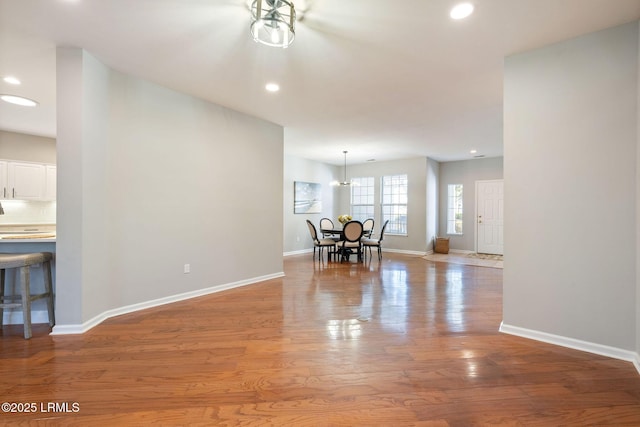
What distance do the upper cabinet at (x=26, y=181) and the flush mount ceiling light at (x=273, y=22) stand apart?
621 cm

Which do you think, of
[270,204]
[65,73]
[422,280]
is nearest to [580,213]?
[422,280]

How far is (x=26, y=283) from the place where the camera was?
2.60 meters

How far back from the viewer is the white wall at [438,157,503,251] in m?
7.94

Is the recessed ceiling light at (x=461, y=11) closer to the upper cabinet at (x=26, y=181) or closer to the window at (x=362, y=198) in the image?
the window at (x=362, y=198)

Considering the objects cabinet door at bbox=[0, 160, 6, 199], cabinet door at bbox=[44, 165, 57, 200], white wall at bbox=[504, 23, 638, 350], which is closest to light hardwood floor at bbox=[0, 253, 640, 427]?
white wall at bbox=[504, 23, 638, 350]

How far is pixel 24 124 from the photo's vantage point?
504 cm

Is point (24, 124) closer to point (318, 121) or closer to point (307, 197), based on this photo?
point (318, 121)

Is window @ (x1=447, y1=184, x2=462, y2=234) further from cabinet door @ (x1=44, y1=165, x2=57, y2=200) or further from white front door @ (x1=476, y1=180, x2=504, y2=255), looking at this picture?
cabinet door @ (x1=44, y1=165, x2=57, y2=200)

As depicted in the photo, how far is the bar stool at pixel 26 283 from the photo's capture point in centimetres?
255

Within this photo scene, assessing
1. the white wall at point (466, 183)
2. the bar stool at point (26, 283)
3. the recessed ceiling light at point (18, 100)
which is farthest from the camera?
the white wall at point (466, 183)

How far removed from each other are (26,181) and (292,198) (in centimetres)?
546

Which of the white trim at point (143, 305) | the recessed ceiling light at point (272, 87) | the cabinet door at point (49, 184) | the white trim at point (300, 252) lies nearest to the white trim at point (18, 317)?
the white trim at point (143, 305)

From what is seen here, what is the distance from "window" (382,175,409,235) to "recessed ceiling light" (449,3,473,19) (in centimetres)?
625

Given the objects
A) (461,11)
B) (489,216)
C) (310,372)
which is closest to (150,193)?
(310,372)
